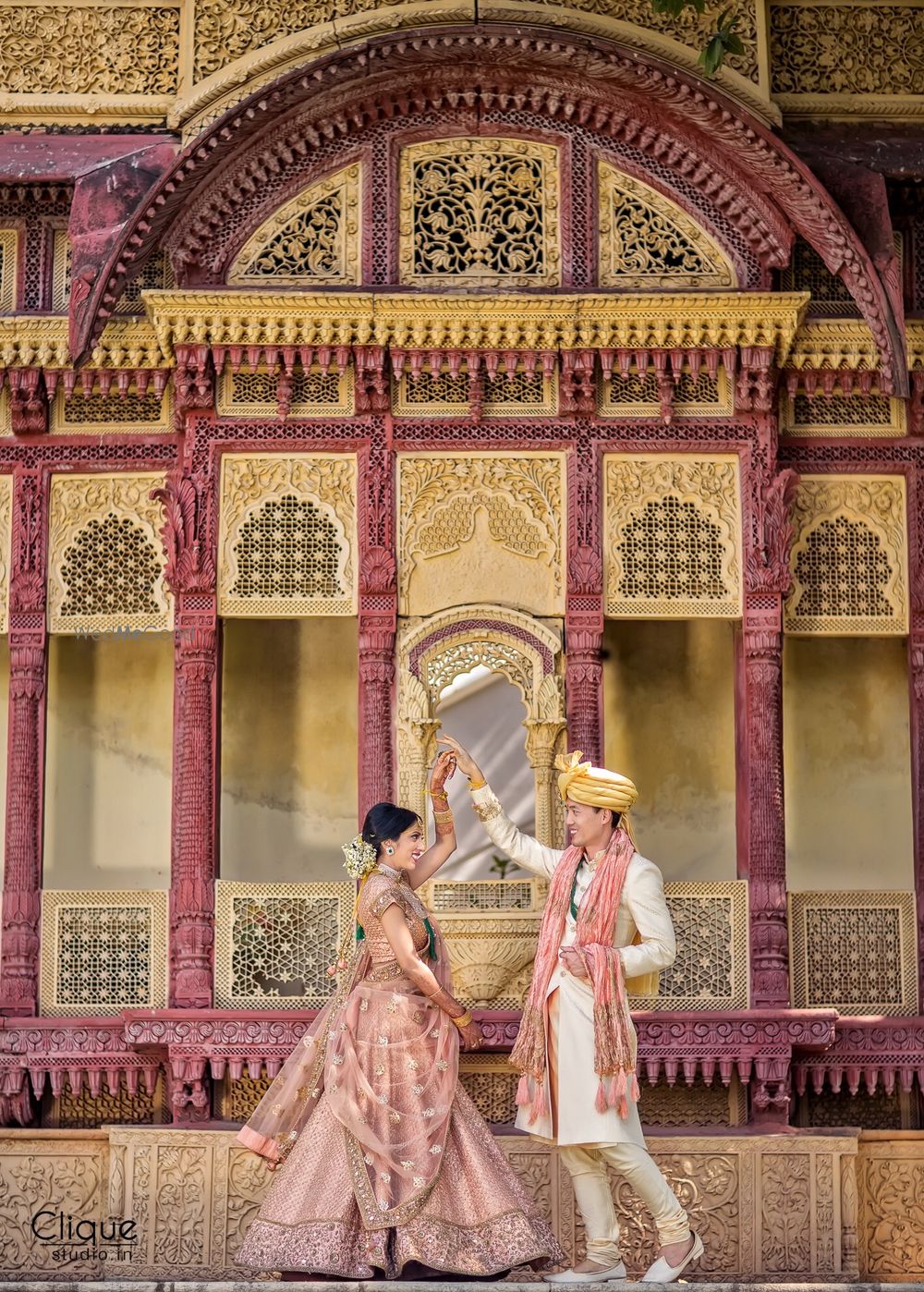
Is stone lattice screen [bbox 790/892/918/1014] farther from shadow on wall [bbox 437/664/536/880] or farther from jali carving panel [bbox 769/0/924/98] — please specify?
jali carving panel [bbox 769/0/924/98]

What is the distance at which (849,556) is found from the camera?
1348cm

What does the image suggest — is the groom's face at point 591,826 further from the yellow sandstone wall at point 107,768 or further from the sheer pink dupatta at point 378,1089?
the yellow sandstone wall at point 107,768

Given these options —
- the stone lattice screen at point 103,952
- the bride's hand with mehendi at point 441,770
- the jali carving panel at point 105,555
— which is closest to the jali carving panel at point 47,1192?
the stone lattice screen at point 103,952

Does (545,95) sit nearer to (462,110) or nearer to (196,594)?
(462,110)

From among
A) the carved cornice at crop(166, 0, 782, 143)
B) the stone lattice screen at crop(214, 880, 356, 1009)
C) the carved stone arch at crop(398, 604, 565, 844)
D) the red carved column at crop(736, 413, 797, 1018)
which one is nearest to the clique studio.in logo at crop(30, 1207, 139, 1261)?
the stone lattice screen at crop(214, 880, 356, 1009)

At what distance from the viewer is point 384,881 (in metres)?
10.4

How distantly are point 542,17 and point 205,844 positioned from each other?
4636mm

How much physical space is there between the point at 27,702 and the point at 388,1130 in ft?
13.2

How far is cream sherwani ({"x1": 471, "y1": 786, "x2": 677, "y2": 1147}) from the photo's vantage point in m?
10.0

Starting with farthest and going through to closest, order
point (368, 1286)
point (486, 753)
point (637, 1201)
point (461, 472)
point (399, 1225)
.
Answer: point (486, 753)
point (461, 472)
point (637, 1201)
point (399, 1225)
point (368, 1286)

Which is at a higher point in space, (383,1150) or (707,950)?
(707,950)

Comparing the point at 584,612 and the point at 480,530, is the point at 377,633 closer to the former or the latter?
the point at 480,530

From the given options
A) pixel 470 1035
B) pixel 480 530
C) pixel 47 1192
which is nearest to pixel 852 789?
pixel 480 530

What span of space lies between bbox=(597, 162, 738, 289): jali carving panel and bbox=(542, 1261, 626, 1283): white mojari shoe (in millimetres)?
5307
